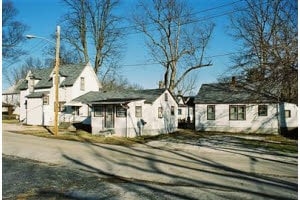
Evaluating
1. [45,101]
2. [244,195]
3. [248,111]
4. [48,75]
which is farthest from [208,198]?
[48,75]

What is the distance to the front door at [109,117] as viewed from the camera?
2948cm

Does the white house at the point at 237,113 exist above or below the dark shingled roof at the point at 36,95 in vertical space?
below

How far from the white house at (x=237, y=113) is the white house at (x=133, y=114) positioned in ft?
12.1

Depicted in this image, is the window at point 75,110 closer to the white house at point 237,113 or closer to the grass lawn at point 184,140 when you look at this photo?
the grass lawn at point 184,140

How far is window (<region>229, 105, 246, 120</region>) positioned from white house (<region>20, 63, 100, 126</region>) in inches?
568

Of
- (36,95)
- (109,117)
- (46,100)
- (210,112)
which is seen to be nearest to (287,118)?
(210,112)

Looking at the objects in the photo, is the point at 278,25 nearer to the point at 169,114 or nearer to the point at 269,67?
the point at 269,67

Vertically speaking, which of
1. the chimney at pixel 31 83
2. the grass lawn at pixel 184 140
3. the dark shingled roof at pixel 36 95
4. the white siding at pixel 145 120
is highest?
the chimney at pixel 31 83

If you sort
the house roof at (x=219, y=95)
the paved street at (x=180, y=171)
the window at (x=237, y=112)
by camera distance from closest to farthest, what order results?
the paved street at (x=180, y=171) → the window at (x=237, y=112) → the house roof at (x=219, y=95)

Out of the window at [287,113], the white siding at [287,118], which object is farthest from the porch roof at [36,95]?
the window at [287,113]

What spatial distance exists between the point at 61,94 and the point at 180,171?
2861 cm

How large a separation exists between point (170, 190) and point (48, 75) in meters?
35.0

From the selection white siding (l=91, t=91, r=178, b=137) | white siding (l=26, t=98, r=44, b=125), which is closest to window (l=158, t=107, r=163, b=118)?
white siding (l=91, t=91, r=178, b=137)

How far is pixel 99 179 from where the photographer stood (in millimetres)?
11172
